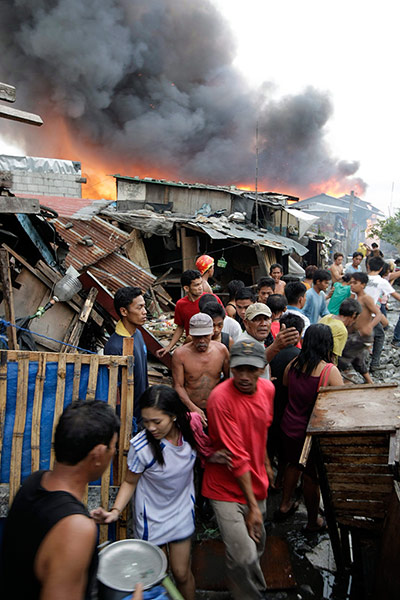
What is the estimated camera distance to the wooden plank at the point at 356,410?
2729mm

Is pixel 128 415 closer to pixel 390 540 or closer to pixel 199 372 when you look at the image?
pixel 199 372

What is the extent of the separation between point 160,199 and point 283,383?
15.2 m

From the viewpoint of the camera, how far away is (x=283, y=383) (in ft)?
12.5

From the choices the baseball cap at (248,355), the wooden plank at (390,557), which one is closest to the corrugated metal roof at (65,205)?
the baseball cap at (248,355)

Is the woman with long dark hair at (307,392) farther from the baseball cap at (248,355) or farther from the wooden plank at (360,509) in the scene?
the baseball cap at (248,355)

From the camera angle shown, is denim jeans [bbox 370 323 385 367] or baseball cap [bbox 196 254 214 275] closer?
baseball cap [bbox 196 254 214 275]

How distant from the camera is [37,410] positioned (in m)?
2.81

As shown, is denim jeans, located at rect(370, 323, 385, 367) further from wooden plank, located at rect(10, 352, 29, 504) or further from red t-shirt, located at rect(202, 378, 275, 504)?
wooden plank, located at rect(10, 352, 29, 504)

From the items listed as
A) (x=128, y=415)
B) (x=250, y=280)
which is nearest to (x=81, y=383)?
(x=128, y=415)

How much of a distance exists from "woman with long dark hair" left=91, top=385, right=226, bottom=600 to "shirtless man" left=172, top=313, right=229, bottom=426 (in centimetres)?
102

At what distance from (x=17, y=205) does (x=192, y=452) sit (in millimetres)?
3266

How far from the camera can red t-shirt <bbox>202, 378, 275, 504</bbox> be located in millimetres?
2691

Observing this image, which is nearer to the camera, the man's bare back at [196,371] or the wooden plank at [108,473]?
the wooden plank at [108,473]

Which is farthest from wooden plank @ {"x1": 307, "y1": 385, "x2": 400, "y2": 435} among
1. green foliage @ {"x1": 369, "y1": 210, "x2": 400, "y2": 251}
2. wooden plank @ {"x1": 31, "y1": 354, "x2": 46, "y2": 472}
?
green foliage @ {"x1": 369, "y1": 210, "x2": 400, "y2": 251}
